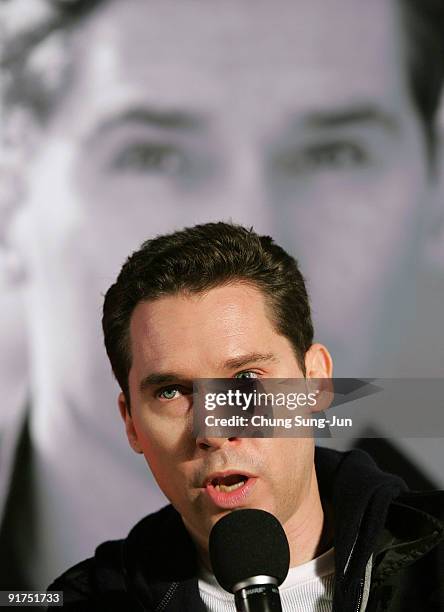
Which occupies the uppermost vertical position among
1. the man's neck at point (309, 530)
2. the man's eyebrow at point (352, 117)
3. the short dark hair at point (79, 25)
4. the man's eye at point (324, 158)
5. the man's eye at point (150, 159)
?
the short dark hair at point (79, 25)

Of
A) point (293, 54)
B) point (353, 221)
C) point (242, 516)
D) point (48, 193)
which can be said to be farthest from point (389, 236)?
point (242, 516)

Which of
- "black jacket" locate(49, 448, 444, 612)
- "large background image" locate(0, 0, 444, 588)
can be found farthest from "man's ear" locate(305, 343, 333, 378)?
"large background image" locate(0, 0, 444, 588)

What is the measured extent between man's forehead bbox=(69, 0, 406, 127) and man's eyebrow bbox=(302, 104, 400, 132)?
22 mm

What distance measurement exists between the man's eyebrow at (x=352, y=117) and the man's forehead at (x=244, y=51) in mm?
22

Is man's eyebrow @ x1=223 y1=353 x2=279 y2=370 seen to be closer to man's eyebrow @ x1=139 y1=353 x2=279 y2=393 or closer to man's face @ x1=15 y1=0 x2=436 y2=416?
man's eyebrow @ x1=139 y1=353 x2=279 y2=393

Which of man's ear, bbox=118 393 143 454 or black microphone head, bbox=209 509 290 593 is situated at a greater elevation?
man's ear, bbox=118 393 143 454

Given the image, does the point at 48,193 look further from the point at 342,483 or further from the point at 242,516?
the point at 242,516

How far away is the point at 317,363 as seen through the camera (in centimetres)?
105

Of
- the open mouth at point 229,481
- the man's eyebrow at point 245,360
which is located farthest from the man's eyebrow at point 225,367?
the open mouth at point 229,481

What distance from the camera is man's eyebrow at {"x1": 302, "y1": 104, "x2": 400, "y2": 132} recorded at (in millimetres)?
1585

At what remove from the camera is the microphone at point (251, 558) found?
0.64 metres

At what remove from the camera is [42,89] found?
64.6 inches

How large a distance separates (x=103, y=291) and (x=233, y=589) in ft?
3.19

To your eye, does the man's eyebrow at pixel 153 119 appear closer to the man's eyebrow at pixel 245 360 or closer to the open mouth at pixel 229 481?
the man's eyebrow at pixel 245 360
